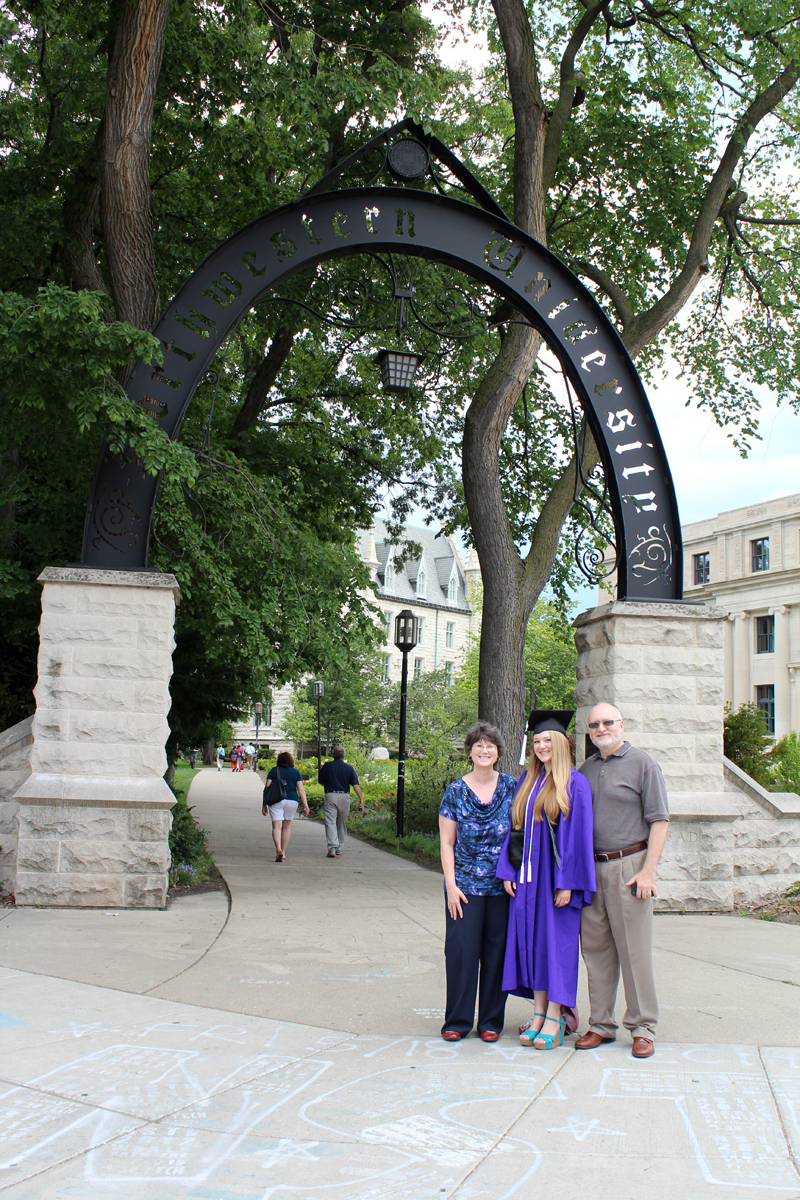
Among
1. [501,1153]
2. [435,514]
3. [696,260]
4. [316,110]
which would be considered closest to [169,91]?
[316,110]

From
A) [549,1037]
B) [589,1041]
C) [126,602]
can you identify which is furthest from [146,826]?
[589,1041]

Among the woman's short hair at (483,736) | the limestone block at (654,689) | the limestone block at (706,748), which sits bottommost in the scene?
the limestone block at (706,748)

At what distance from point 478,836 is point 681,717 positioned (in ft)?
14.5

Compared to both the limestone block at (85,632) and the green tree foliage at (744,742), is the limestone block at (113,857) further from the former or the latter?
the green tree foliage at (744,742)

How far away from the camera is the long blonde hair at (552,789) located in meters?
4.94

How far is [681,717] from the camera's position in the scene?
29.0 feet

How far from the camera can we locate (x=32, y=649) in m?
13.9

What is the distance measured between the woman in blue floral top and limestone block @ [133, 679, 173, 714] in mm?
3972

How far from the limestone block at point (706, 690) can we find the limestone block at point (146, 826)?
16.3 feet

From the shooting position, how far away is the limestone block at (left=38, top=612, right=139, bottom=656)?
8.27 metres

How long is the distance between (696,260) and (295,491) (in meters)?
6.94

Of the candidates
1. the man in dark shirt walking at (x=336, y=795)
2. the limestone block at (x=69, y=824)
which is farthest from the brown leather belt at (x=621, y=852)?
the man in dark shirt walking at (x=336, y=795)

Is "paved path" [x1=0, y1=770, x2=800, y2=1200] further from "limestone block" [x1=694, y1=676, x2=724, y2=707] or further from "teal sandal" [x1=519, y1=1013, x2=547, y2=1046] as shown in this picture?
"limestone block" [x1=694, y1=676, x2=724, y2=707]

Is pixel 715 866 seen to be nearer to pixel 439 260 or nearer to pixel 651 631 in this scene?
pixel 651 631
